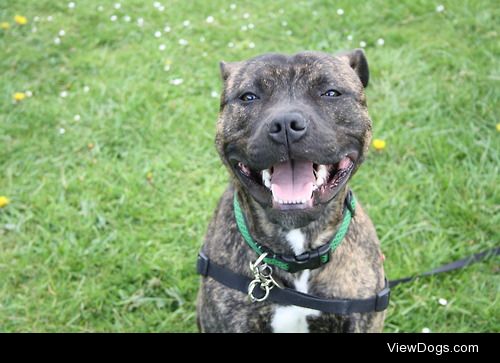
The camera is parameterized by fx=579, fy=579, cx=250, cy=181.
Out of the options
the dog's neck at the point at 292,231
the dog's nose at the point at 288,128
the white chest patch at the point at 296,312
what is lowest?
the white chest patch at the point at 296,312

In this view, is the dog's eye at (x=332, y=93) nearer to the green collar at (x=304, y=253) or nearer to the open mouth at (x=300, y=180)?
Result: the open mouth at (x=300, y=180)

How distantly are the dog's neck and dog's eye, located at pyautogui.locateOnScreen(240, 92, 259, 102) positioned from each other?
0.47m

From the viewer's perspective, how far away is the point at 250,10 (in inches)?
250

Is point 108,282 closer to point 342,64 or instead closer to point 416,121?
point 342,64

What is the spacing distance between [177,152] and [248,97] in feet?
7.50

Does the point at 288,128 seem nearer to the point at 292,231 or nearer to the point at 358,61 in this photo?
the point at 292,231

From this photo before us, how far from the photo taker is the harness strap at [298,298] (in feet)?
9.29

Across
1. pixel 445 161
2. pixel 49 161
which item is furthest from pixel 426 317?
pixel 49 161

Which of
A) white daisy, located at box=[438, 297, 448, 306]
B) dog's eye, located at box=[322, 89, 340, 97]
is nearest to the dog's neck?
dog's eye, located at box=[322, 89, 340, 97]

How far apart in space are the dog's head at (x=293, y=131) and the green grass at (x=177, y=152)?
157 cm

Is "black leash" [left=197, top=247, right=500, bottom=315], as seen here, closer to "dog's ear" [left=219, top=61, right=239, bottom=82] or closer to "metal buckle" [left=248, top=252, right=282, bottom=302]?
"metal buckle" [left=248, top=252, right=282, bottom=302]

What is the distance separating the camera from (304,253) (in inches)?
111

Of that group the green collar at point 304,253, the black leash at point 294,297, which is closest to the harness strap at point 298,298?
the black leash at point 294,297

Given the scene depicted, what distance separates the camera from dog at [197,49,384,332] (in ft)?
8.21
